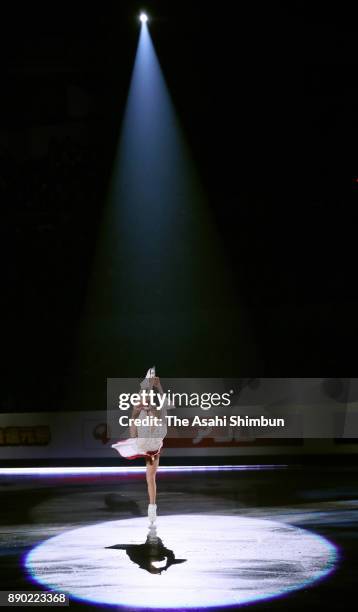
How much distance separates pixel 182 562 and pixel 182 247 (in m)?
17.2

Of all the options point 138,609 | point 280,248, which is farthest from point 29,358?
Result: point 138,609

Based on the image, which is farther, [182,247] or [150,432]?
[182,247]

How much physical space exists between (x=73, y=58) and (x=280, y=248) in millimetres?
8107

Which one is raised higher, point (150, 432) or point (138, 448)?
point (150, 432)

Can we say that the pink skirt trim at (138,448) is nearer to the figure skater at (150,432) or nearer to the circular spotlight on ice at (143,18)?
the figure skater at (150,432)

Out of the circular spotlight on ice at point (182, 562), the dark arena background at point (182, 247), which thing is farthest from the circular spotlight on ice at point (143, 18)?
the circular spotlight on ice at point (182, 562)

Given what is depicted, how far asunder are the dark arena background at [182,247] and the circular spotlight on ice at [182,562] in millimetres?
2448

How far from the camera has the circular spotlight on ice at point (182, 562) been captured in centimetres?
648

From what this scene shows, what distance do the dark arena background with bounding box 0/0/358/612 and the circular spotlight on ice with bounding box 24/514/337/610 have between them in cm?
245

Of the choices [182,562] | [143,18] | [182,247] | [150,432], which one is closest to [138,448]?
[150,432]

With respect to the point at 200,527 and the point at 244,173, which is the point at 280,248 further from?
the point at 200,527

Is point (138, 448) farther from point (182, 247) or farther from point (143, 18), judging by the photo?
point (182, 247)

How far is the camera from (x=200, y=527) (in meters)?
10.0

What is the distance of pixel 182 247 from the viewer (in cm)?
2445
